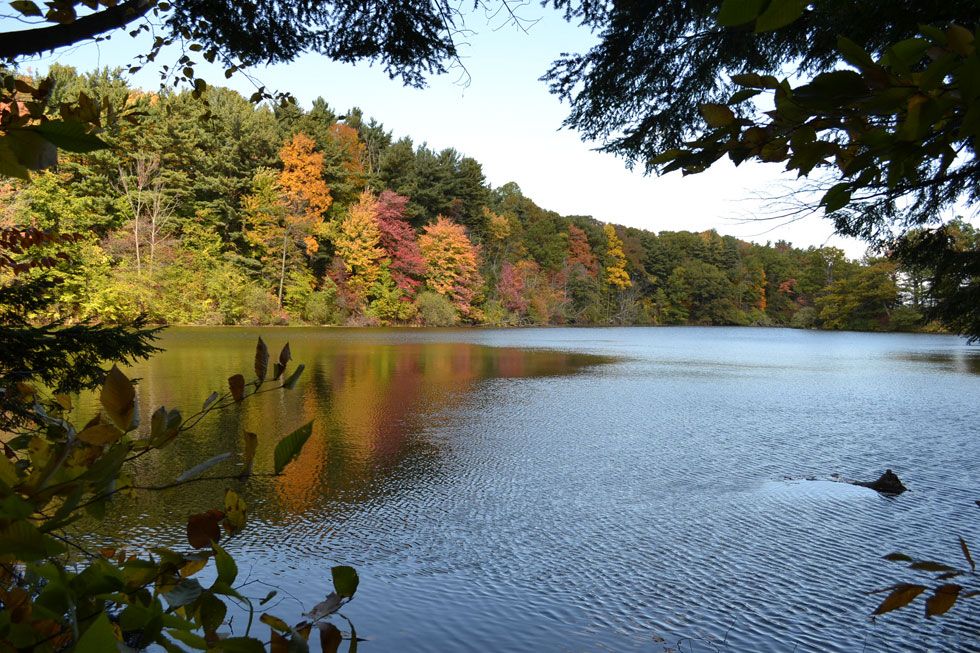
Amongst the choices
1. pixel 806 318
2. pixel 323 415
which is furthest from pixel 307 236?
pixel 806 318

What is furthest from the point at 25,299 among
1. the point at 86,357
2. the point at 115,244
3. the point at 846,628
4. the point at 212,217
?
the point at 212,217

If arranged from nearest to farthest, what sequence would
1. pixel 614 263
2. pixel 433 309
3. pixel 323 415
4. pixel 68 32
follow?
pixel 68 32
pixel 323 415
pixel 433 309
pixel 614 263

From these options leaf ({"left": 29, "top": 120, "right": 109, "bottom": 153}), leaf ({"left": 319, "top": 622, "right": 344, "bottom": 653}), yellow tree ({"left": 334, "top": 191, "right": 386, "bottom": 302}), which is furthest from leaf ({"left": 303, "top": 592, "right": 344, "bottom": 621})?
yellow tree ({"left": 334, "top": 191, "right": 386, "bottom": 302})

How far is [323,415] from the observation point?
776 cm

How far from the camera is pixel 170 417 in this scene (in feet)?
2.28

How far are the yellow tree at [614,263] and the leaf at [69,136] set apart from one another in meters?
49.8

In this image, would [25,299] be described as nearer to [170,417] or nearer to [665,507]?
[170,417]

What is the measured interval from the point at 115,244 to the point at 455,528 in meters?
22.9

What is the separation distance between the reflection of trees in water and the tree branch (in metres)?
1.63

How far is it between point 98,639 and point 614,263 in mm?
50927

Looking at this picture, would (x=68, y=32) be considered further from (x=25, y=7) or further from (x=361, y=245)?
(x=361, y=245)

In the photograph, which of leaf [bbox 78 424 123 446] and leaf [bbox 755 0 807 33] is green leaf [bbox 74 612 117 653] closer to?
leaf [bbox 78 424 123 446]

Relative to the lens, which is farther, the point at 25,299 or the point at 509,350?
the point at 509,350

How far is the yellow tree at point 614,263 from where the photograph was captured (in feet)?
163
